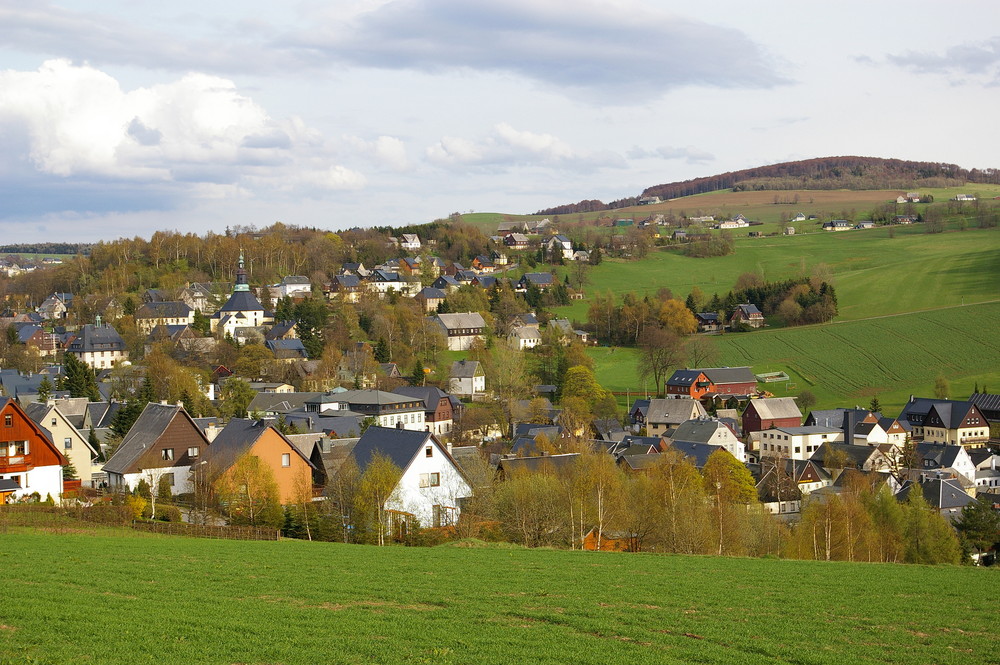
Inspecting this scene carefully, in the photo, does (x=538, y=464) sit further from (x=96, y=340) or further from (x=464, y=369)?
(x=96, y=340)

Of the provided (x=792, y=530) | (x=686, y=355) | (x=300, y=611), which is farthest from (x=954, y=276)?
(x=300, y=611)

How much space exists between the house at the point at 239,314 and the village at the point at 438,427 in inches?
10.6

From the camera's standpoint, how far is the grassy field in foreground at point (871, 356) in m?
81.6

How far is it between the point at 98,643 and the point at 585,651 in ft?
19.1

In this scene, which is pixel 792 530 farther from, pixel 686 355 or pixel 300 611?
pixel 686 355

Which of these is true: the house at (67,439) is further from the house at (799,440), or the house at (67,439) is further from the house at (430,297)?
the house at (430,297)

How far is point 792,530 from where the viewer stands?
41438mm

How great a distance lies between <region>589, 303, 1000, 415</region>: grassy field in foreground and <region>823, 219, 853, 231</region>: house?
72.2m

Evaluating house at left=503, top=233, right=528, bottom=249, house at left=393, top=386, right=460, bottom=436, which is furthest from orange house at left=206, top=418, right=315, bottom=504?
house at left=503, top=233, right=528, bottom=249

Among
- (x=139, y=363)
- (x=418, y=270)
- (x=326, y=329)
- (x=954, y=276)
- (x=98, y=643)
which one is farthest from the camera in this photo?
(x=418, y=270)

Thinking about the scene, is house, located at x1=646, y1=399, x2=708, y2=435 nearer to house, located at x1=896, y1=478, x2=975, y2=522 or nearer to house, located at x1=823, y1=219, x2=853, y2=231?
house, located at x1=896, y1=478, x2=975, y2=522

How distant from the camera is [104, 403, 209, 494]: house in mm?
38188

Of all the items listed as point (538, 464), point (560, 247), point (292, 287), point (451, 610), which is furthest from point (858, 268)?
point (451, 610)

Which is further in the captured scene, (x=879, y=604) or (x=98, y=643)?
(x=879, y=604)
